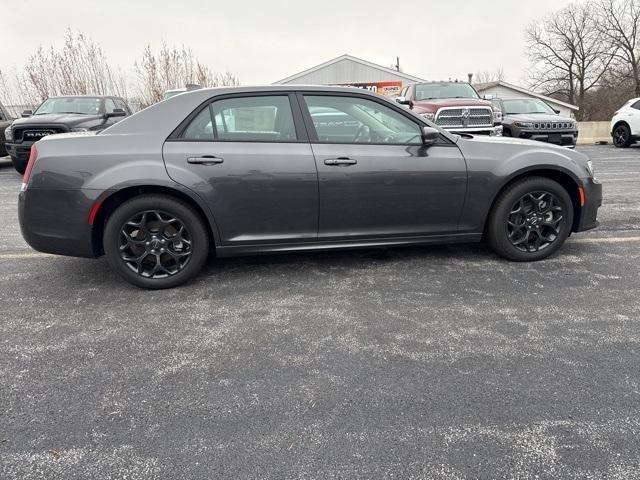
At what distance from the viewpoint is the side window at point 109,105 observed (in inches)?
418

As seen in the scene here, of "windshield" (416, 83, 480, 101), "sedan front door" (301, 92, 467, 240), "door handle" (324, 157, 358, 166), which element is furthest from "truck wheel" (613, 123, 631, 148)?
"door handle" (324, 157, 358, 166)

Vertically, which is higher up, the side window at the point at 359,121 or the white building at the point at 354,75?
the white building at the point at 354,75

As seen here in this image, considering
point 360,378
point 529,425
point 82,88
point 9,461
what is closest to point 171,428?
point 9,461

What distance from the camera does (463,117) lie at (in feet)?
32.5

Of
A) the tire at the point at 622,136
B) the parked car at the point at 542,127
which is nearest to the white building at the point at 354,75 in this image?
the tire at the point at 622,136

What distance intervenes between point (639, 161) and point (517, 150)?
369 inches

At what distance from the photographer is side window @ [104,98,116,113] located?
10.6m

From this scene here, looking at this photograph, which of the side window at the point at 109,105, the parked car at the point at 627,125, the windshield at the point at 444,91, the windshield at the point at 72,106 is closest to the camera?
the windshield at the point at 72,106

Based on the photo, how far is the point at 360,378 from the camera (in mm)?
2420

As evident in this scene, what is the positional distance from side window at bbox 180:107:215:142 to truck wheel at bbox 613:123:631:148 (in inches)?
603

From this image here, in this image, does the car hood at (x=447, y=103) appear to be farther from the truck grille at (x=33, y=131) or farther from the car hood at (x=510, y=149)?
the truck grille at (x=33, y=131)

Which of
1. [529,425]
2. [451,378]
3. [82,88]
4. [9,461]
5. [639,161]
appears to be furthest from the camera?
[82,88]

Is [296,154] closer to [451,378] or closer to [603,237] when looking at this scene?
[451,378]

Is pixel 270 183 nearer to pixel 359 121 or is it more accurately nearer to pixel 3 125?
pixel 359 121
